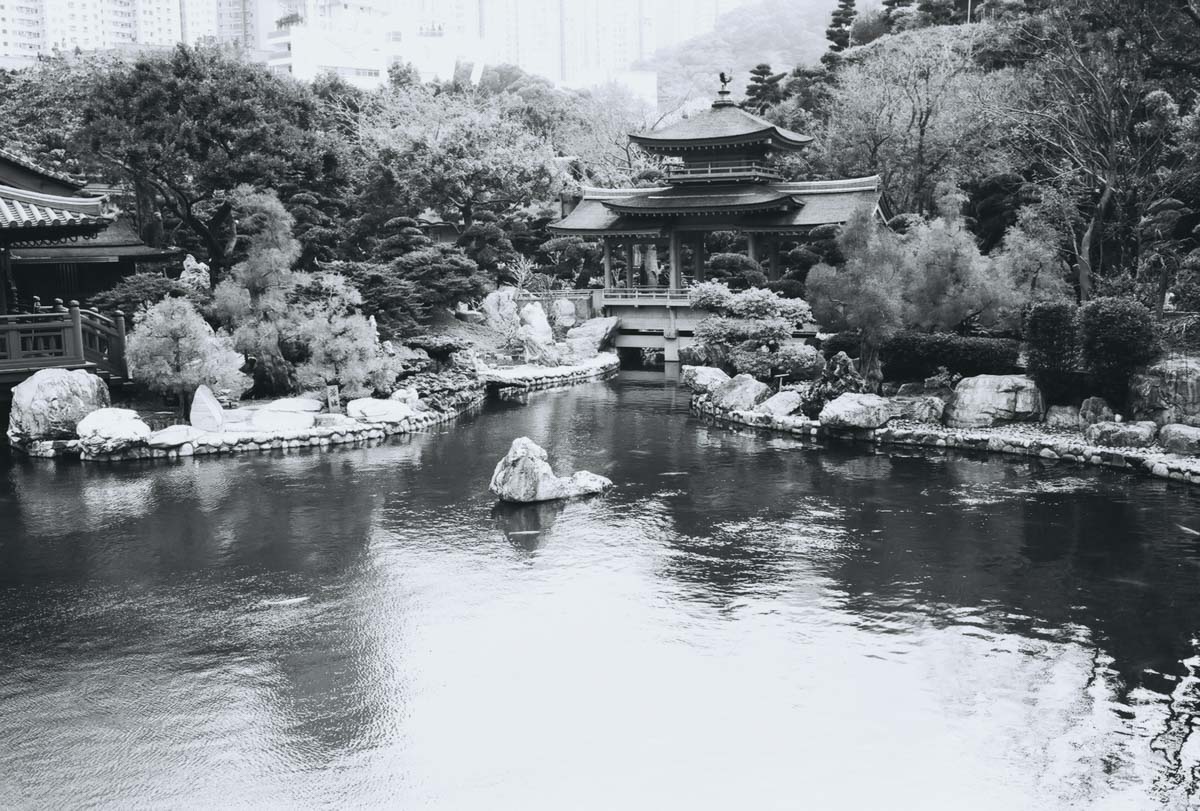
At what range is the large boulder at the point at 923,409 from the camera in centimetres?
2145

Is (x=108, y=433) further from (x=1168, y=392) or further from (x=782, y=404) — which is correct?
(x=1168, y=392)

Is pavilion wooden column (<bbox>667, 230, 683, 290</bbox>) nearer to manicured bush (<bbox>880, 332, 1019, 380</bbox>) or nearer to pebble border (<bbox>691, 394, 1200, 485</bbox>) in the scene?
pebble border (<bbox>691, 394, 1200, 485</bbox>)

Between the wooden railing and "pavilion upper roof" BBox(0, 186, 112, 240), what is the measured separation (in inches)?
57.5

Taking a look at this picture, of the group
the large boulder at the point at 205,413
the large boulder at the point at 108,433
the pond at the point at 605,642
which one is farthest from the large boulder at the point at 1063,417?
the large boulder at the point at 108,433

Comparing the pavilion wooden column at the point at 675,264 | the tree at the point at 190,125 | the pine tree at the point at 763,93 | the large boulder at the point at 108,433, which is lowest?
the large boulder at the point at 108,433

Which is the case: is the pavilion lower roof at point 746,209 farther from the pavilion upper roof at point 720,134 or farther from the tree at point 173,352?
the tree at point 173,352

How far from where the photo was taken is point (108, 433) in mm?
19250

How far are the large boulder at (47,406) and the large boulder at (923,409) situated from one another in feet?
54.7

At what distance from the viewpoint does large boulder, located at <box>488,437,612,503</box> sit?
53.7 ft

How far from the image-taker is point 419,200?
36188 mm

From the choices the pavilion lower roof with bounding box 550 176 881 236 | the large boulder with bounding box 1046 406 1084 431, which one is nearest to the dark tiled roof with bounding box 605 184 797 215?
the pavilion lower roof with bounding box 550 176 881 236

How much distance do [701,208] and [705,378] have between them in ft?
30.2

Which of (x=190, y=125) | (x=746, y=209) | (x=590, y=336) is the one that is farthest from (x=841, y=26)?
(x=190, y=125)

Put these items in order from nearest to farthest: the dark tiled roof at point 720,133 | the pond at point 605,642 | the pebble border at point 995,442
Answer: the pond at point 605,642 < the pebble border at point 995,442 < the dark tiled roof at point 720,133
